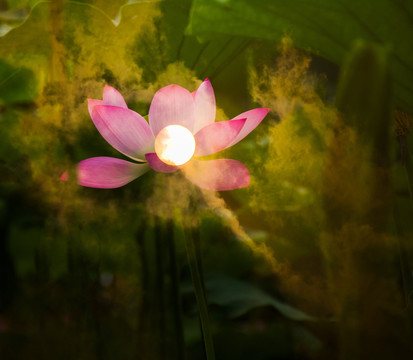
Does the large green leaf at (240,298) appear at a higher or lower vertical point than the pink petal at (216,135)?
lower

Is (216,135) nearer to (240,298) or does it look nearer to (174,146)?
(174,146)

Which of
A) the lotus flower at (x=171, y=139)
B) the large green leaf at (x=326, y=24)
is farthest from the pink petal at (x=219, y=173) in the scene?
the large green leaf at (x=326, y=24)

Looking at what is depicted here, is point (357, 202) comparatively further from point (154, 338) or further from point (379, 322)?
point (154, 338)

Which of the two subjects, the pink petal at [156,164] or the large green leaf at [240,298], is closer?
the pink petal at [156,164]

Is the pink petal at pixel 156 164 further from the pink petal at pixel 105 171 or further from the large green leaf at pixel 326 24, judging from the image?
the large green leaf at pixel 326 24

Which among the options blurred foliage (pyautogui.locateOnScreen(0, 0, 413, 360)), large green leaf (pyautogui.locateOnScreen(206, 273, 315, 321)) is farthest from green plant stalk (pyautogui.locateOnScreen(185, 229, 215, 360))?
large green leaf (pyautogui.locateOnScreen(206, 273, 315, 321))

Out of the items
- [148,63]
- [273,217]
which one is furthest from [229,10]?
[273,217]

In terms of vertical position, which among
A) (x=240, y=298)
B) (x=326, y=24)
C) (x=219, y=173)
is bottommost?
(x=240, y=298)

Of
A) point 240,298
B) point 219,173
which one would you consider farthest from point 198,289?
point 240,298
